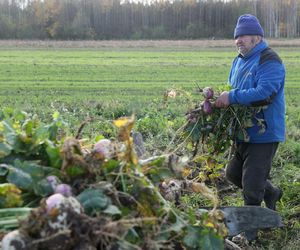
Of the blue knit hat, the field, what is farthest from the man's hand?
the blue knit hat

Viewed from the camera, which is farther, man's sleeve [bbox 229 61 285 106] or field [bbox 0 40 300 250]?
field [bbox 0 40 300 250]

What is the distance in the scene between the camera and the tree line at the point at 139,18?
58688mm

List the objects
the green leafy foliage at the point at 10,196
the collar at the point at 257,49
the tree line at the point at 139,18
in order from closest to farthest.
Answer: the green leafy foliage at the point at 10,196 < the collar at the point at 257,49 < the tree line at the point at 139,18

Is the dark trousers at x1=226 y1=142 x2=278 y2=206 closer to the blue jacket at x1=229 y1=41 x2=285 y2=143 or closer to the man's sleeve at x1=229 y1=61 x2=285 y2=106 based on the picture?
the blue jacket at x1=229 y1=41 x2=285 y2=143

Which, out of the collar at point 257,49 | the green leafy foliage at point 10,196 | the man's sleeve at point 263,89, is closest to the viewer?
the green leafy foliage at point 10,196

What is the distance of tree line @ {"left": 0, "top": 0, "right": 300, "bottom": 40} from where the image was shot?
5869cm

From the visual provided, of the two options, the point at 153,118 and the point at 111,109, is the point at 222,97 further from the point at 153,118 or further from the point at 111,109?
the point at 111,109

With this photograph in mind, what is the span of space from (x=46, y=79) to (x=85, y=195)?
1699cm

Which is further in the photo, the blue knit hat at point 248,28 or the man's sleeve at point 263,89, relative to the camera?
the blue knit hat at point 248,28

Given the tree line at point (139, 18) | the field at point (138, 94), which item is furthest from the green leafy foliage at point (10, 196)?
the tree line at point (139, 18)

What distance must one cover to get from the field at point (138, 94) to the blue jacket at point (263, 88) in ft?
1.41

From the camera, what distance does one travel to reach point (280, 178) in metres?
5.89

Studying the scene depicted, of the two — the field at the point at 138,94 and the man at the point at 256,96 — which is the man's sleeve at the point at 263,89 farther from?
the field at the point at 138,94

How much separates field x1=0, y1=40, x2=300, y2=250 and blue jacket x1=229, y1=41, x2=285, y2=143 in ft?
1.41
